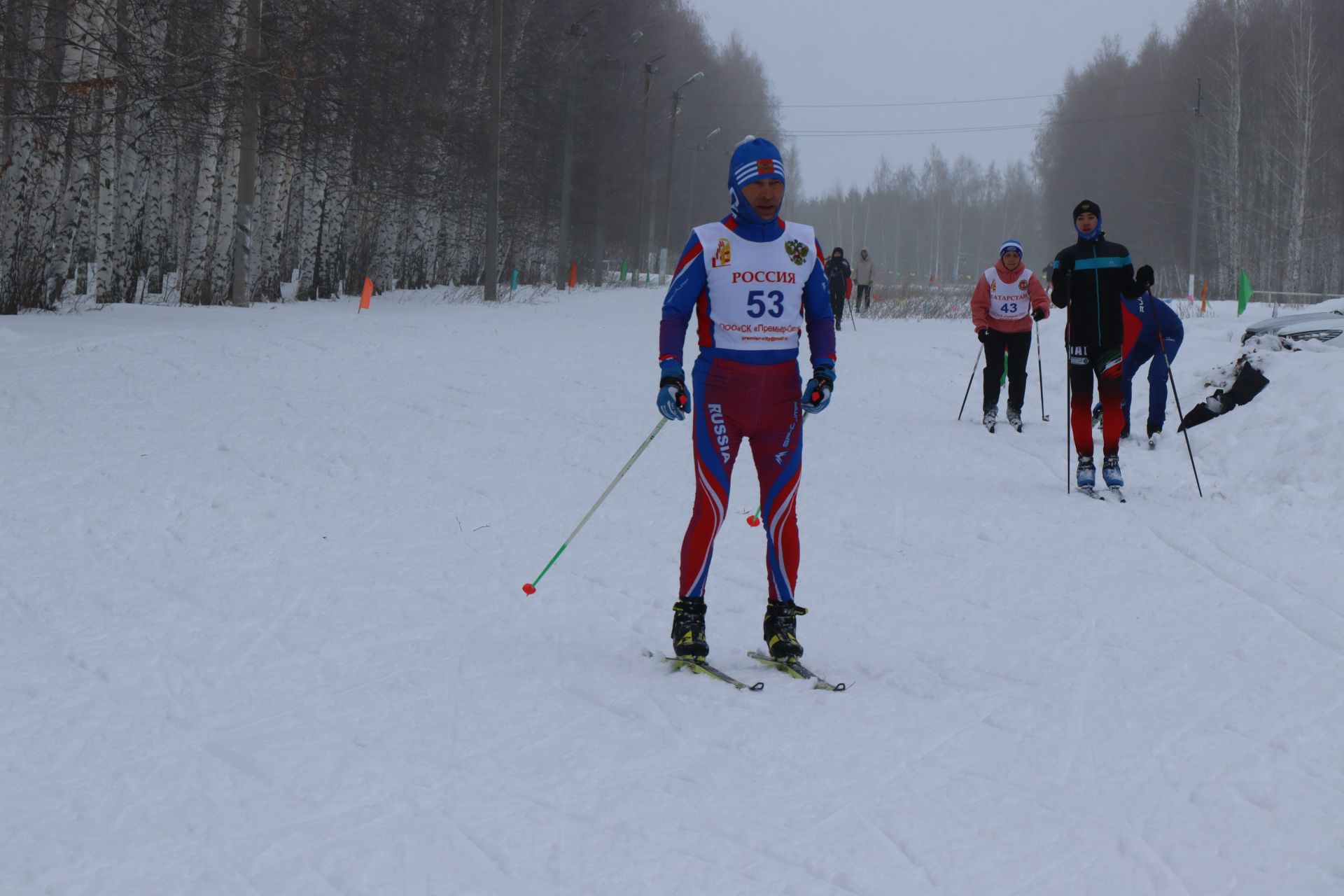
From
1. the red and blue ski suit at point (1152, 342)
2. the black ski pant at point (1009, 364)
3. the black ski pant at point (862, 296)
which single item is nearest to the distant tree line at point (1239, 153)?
the black ski pant at point (862, 296)

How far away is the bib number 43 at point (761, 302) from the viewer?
16.1ft

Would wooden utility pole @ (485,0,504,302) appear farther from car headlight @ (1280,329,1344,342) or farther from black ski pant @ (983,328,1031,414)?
car headlight @ (1280,329,1344,342)

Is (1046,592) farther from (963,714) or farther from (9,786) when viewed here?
(9,786)

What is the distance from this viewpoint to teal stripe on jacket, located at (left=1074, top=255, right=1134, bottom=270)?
898cm

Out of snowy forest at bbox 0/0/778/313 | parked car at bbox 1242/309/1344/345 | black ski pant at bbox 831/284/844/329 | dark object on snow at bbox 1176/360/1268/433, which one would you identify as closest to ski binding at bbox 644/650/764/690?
dark object on snow at bbox 1176/360/1268/433

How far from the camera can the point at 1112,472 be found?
9.12m

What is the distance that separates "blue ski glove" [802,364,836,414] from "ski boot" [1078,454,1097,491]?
15.7ft

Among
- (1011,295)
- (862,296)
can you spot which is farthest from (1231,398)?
(862,296)

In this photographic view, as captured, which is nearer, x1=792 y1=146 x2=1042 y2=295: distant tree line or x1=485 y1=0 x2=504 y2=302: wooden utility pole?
x1=485 y1=0 x2=504 y2=302: wooden utility pole

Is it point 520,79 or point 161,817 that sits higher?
point 520,79

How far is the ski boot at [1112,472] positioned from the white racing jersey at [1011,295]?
336 centimetres

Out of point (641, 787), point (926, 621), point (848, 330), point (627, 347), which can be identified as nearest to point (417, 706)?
point (641, 787)

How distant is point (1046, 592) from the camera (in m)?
6.37

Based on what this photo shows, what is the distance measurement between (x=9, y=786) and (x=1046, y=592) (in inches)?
188
